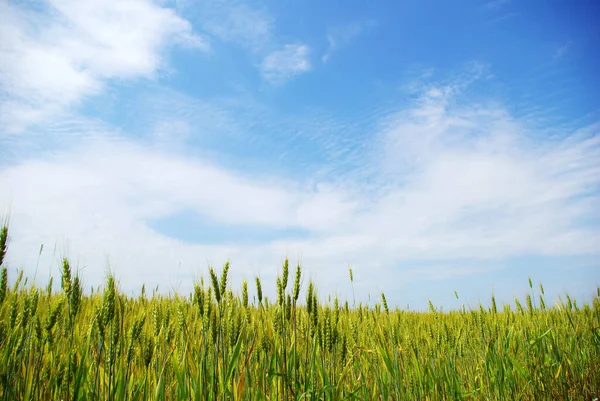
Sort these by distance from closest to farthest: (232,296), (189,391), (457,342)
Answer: (189,391), (232,296), (457,342)

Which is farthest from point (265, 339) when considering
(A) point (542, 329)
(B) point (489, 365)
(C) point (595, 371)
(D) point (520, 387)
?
(A) point (542, 329)

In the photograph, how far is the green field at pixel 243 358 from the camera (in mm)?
2170

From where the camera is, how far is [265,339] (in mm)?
2844

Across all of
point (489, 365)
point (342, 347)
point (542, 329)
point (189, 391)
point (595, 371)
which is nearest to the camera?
point (189, 391)

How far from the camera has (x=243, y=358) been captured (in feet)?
10.1

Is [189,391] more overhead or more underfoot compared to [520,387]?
more overhead

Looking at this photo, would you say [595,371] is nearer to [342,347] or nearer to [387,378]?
[387,378]

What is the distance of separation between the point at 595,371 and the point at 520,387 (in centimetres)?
133

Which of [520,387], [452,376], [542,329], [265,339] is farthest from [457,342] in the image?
[265,339]

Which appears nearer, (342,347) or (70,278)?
(70,278)

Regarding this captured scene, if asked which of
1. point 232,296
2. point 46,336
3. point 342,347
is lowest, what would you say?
point 342,347

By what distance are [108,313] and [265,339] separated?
4.18 feet

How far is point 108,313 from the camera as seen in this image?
74.2 inches

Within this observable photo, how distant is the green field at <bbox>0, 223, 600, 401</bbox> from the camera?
217cm
